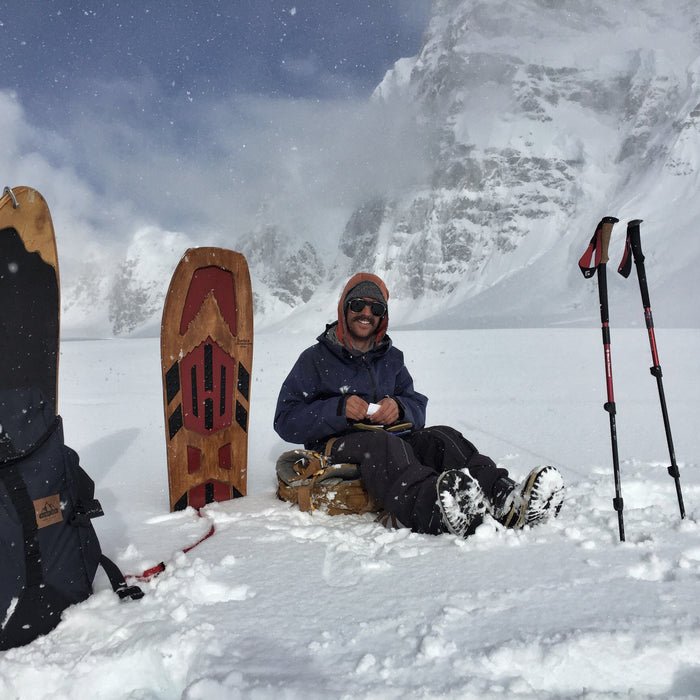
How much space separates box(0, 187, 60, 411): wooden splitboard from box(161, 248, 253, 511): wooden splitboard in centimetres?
118

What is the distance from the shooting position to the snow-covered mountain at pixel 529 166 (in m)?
101

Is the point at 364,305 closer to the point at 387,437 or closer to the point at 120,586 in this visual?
the point at 387,437

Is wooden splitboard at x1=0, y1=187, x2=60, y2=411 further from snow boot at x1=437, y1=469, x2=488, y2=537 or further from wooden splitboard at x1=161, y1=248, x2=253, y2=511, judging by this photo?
snow boot at x1=437, y1=469, x2=488, y2=537

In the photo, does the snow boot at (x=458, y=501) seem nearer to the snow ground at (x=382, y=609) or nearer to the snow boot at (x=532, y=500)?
the snow ground at (x=382, y=609)

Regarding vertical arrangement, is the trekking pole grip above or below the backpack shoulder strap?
above

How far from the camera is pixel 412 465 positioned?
9.82 ft

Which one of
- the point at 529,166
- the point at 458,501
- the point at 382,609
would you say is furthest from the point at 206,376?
the point at 529,166

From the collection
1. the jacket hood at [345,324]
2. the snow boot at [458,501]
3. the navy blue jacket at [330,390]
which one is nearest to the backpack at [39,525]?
the snow boot at [458,501]

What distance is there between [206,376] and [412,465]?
184 cm

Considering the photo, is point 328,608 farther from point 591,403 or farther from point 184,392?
point 591,403

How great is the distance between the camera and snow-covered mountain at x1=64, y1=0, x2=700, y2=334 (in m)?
101

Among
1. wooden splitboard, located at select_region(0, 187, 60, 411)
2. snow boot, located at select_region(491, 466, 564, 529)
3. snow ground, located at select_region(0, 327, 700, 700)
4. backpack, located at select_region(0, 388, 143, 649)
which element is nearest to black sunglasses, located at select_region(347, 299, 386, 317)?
snow ground, located at select_region(0, 327, 700, 700)

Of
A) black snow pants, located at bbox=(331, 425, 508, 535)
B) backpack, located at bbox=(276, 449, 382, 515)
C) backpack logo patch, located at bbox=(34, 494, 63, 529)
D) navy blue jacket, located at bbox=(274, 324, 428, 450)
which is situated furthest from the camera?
navy blue jacket, located at bbox=(274, 324, 428, 450)

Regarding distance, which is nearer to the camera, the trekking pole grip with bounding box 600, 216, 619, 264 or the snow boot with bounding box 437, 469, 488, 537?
the snow boot with bounding box 437, 469, 488, 537
